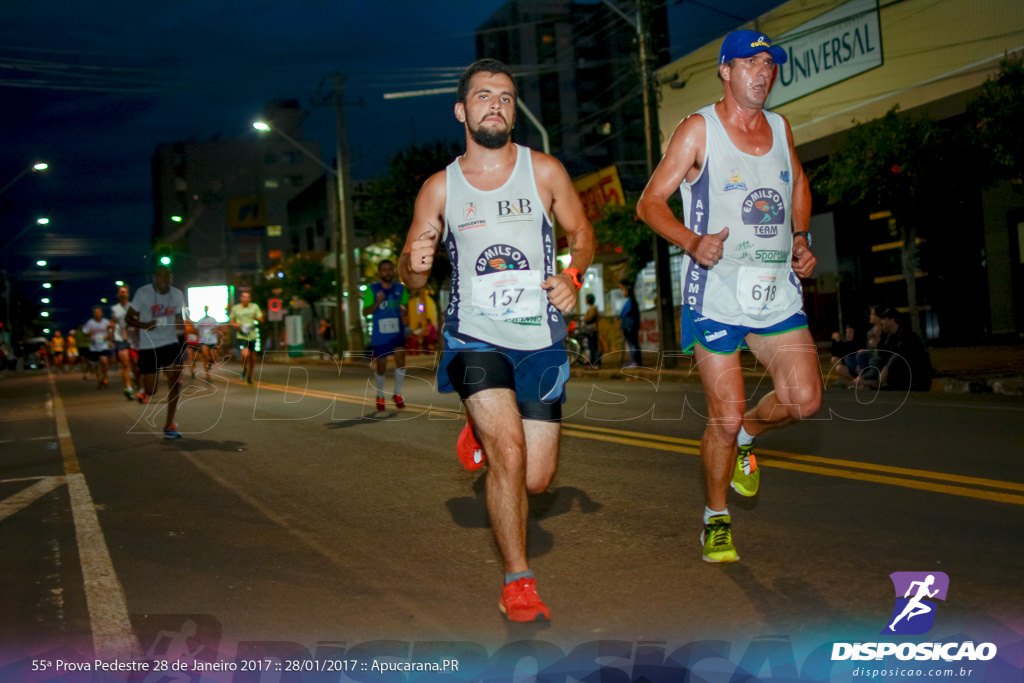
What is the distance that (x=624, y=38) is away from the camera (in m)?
81.4

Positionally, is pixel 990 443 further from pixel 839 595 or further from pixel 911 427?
pixel 839 595

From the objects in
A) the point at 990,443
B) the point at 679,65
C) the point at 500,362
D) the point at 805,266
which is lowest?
the point at 990,443

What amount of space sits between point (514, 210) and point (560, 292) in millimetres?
448

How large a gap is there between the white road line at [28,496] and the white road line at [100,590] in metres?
0.24

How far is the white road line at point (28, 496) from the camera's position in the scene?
274 inches

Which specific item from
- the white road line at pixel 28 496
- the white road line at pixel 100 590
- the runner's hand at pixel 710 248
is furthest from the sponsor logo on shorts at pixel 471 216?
the white road line at pixel 28 496

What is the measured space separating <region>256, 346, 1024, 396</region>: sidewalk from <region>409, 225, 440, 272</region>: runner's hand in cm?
737

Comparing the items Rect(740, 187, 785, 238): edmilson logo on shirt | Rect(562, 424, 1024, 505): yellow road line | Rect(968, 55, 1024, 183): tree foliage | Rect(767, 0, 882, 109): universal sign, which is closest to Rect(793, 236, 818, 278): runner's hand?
Rect(740, 187, 785, 238): edmilson logo on shirt

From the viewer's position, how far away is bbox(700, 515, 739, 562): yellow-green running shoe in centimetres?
453

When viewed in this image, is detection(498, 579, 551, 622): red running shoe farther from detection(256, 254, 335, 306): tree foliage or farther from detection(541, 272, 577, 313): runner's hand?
detection(256, 254, 335, 306): tree foliage

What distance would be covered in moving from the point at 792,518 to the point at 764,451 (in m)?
2.44

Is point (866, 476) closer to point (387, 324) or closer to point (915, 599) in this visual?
point (915, 599)

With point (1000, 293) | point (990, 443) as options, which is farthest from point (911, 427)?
point (1000, 293)

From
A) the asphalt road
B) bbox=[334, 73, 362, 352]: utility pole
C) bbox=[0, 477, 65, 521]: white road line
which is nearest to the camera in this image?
the asphalt road
